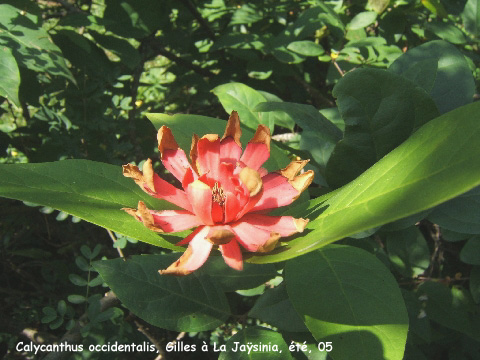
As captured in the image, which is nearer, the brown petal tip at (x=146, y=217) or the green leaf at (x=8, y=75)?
the brown petal tip at (x=146, y=217)

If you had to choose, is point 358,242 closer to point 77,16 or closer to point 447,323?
point 447,323

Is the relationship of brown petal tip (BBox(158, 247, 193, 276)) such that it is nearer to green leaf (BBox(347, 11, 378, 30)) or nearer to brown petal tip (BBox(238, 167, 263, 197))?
brown petal tip (BBox(238, 167, 263, 197))

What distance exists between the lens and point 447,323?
1.54m

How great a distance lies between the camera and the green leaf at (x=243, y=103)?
60.1 inches

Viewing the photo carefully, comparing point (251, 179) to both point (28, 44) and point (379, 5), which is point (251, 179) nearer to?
point (28, 44)

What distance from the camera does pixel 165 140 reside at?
103cm

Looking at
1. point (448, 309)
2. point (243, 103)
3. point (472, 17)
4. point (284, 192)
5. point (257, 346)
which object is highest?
point (472, 17)

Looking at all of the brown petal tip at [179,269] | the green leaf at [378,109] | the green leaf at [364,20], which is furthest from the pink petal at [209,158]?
the green leaf at [364,20]

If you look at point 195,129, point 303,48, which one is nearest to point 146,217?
point 195,129

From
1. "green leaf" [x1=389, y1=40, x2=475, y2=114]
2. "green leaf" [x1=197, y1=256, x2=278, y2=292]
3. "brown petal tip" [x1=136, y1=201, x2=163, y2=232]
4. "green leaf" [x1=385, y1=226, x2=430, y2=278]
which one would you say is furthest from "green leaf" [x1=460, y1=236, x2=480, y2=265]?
"brown petal tip" [x1=136, y1=201, x2=163, y2=232]

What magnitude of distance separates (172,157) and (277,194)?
10.5 inches

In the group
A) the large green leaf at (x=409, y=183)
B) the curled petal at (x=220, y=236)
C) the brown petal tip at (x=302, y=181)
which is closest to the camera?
the large green leaf at (x=409, y=183)

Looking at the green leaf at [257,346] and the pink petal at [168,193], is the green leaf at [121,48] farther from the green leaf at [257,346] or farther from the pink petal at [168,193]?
the green leaf at [257,346]

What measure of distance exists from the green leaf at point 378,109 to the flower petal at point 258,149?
0.21 meters
